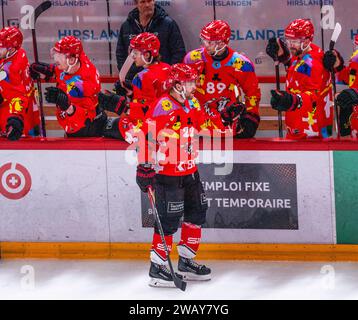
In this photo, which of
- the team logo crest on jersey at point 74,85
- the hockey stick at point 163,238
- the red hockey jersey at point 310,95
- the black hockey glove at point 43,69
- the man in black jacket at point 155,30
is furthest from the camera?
the man in black jacket at point 155,30

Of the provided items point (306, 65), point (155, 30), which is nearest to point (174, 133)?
point (306, 65)

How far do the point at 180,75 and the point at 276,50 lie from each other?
1395mm

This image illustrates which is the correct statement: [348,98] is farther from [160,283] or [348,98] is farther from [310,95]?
[160,283]

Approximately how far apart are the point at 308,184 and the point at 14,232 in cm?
227

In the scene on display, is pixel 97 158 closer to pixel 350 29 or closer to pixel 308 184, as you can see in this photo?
pixel 308 184

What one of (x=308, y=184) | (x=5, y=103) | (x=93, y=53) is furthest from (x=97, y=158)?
(x=93, y=53)

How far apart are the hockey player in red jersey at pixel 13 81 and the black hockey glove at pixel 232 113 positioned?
5.19ft

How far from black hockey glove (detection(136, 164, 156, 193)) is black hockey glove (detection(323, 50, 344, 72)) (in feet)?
5.49

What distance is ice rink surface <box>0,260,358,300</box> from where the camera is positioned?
27.3ft

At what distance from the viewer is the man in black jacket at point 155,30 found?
10172mm

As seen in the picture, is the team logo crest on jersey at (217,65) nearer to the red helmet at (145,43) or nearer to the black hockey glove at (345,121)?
the red helmet at (145,43)

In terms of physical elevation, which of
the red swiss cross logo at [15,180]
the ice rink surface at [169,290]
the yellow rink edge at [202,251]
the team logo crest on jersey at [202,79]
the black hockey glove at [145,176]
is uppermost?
the team logo crest on jersey at [202,79]

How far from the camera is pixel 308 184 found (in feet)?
29.0

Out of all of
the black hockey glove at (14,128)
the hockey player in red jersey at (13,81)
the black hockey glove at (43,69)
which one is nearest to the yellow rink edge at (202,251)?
the black hockey glove at (14,128)
